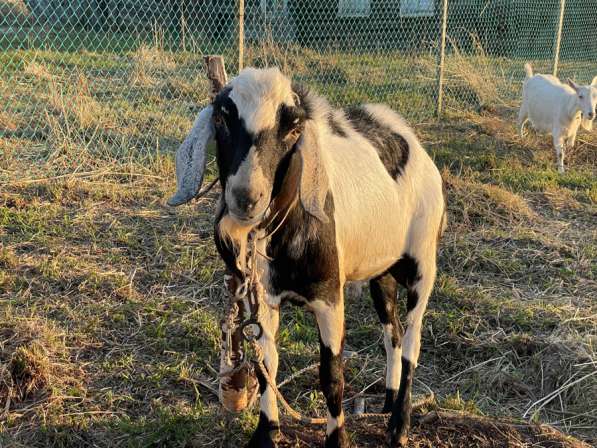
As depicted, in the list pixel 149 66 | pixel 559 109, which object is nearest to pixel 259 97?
pixel 149 66

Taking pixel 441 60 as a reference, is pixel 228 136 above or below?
above

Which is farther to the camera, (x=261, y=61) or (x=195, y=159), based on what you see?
(x=261, y=61)

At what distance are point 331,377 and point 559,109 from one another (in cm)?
712

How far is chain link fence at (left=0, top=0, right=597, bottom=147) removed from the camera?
6.97 meters

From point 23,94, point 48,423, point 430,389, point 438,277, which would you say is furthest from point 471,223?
point 23,94

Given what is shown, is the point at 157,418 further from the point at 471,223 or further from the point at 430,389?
the point at 471,223

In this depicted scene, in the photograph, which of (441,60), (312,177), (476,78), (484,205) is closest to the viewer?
(312,177)

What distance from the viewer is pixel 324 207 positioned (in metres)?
2.50

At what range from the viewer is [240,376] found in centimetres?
299

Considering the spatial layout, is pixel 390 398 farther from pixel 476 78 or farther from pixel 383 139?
pixel 476 78

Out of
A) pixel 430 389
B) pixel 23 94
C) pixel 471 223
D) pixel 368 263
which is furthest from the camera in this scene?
pixel 23 94

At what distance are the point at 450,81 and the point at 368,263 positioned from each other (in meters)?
8.24

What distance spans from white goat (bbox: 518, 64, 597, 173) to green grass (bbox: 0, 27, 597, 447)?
86 cm

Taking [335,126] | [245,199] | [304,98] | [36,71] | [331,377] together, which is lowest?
[331,377]
